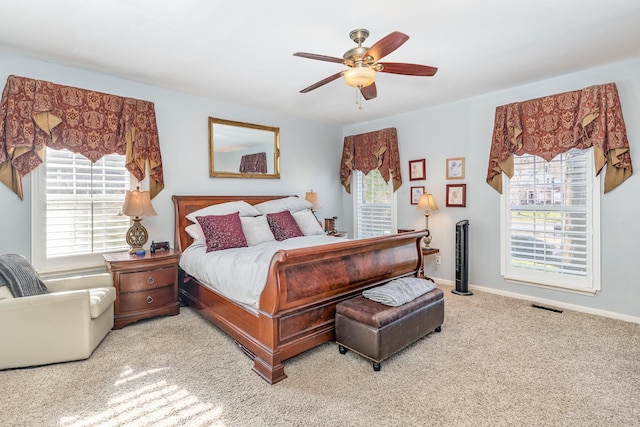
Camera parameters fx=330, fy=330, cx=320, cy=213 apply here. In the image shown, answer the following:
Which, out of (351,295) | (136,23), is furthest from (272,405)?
(136,23)

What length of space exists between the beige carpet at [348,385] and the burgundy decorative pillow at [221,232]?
89 cm

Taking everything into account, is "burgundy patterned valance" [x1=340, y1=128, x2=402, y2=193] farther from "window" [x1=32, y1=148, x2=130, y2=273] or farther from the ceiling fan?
"window" [x1=32, y1=148, x2=130, y2=273]

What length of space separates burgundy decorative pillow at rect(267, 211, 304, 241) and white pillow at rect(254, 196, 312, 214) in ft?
0.84

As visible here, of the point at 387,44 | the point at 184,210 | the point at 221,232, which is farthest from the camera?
the point at 184,210

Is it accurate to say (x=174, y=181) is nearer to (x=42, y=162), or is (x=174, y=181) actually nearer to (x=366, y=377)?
(x=42, y=162)

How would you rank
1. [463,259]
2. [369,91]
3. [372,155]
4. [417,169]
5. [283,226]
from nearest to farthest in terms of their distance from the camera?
[369,91]
[283,226]
[463,259]
[417,169]
[372,155]

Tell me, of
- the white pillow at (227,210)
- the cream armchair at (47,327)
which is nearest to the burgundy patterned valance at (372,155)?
the white pillow at (227,210)

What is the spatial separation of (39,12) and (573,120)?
484 cm

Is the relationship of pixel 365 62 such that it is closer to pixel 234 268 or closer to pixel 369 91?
pixel 369 91

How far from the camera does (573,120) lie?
351 centimetres

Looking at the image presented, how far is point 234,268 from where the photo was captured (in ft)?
9.16

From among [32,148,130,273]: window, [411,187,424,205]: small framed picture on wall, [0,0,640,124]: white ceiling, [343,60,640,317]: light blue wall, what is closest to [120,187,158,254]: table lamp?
[32,148,130,273]: window

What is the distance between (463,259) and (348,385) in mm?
2699

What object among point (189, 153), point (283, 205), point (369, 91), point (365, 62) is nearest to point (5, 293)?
point (189, 153)
